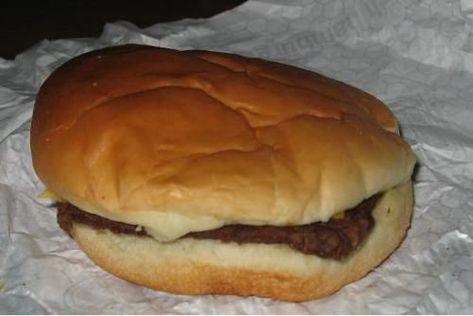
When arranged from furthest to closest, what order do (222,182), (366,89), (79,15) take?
(79,15) → (366,89) → (222,182)

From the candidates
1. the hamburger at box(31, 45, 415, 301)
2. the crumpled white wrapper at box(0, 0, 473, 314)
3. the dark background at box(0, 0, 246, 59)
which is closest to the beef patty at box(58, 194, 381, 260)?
the hamburger at box(31, 45, 415, 301)

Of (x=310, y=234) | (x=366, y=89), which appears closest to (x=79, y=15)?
(x=366, y=89)

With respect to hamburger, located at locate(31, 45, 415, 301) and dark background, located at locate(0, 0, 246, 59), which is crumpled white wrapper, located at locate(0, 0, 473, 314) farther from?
dark background, located at locate(0, 0, 246, 59)

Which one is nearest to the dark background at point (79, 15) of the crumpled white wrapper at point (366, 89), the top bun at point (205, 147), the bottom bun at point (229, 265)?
the crumpled white wrapper at point (366, 89)

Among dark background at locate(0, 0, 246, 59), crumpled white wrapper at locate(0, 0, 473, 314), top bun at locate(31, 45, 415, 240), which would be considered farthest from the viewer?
dark background at locate(0, 0, 246, 59)

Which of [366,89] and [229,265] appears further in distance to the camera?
[366,89]

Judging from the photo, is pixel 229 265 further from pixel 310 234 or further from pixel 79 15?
pixel 79 15

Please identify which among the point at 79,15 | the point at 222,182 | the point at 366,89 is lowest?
the point at 79,15

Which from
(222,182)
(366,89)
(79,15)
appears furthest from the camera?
(79,15)
